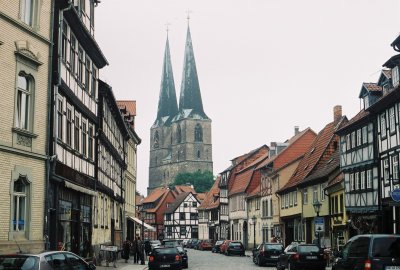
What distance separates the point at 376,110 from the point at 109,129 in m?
16.7

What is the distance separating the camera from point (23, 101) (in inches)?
840

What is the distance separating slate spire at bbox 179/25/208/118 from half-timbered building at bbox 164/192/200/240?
5701 centimetres

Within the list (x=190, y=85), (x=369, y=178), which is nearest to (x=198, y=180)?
(x=190, y=85)

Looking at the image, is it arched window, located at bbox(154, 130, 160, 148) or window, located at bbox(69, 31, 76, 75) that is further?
arched window, located at bbox(154, 130, 160, 148)

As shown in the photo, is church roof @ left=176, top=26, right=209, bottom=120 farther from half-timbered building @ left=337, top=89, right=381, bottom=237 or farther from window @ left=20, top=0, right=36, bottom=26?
window @ left=20, top=0, right=36, bottom=26

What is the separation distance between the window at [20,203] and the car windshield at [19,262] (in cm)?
746

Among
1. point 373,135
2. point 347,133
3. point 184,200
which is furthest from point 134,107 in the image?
point 184,200

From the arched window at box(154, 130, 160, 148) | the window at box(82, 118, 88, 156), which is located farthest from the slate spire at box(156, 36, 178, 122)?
the window at box(82, 118, 88, 156)

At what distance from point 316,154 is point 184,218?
7126 cm

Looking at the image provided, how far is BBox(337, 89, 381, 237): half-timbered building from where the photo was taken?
37625 mm

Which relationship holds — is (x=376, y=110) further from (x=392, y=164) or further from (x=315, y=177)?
(x=315, y=177)

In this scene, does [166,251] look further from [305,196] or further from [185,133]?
[185,133]

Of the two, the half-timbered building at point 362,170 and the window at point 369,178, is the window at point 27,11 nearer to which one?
the half-timbered building at point 362,170

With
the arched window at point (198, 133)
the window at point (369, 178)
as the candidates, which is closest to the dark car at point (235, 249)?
the window at point (369, 178)
